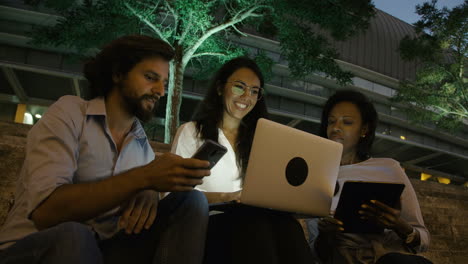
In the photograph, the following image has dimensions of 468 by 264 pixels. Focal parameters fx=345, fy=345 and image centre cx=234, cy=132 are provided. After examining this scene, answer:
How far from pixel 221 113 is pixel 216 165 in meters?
0.63

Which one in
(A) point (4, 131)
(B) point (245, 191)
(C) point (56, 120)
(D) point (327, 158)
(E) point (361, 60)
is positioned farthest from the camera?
(E) point (361, 60)

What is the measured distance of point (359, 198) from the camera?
6.46 feet

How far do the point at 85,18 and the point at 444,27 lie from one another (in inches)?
435

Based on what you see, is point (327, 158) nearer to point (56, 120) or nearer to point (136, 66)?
point (136, 66)

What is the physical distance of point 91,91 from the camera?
2.07m

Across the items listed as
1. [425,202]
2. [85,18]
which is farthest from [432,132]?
[85,18]

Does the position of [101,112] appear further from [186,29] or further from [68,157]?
[186,29]

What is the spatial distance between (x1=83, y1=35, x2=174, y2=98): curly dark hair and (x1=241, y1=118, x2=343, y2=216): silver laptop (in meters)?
0.81

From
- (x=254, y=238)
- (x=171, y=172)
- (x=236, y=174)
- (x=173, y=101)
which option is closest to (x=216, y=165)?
(x=236, y=174)

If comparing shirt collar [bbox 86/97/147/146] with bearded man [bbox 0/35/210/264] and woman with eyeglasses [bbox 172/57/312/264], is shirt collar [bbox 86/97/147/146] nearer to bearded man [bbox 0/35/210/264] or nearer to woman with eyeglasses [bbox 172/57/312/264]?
bearded man [bbox 0/35/210/264]

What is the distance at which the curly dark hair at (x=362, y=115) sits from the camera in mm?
2992

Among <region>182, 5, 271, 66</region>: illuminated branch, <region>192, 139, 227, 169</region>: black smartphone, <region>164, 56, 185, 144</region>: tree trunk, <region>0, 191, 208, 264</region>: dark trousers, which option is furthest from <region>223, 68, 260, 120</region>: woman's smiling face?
<region>182, 5, 271, 66</region>: illuminated branch

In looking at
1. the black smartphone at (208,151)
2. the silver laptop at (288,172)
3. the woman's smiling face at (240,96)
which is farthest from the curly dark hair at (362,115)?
the black smartphone at (208,151)

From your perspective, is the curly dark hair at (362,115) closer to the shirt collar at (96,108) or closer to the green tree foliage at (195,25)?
the shirt collar at (96,108)
